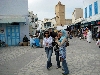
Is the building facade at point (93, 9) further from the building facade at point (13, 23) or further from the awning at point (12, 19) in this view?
the awning at point (12, 19)

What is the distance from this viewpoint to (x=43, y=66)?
8938 mm

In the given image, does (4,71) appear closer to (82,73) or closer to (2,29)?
(82,73)

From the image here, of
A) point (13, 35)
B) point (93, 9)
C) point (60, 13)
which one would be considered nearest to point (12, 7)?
point (13, 35)

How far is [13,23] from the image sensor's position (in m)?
19.6

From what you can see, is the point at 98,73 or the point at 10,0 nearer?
the point at 98,73

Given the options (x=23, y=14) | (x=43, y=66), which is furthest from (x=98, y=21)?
(x=43, y=66)

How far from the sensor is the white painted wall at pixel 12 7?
19.7 meters

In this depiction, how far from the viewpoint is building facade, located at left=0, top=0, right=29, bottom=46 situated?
63.9 ft

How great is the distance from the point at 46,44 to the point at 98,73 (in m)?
2.59

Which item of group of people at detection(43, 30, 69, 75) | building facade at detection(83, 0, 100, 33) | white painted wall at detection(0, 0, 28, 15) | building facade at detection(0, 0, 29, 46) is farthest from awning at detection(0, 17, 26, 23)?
group of people at detection(43, 30, 69, 75)

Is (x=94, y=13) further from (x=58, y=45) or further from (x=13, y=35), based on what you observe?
(x=58, y=45)

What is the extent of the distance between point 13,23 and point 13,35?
125 centimetres

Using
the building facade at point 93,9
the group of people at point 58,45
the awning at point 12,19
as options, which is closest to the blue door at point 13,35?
the awning at point 12,19

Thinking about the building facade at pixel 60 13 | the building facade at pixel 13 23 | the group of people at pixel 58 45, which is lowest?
the group of people at pixel 58 45
